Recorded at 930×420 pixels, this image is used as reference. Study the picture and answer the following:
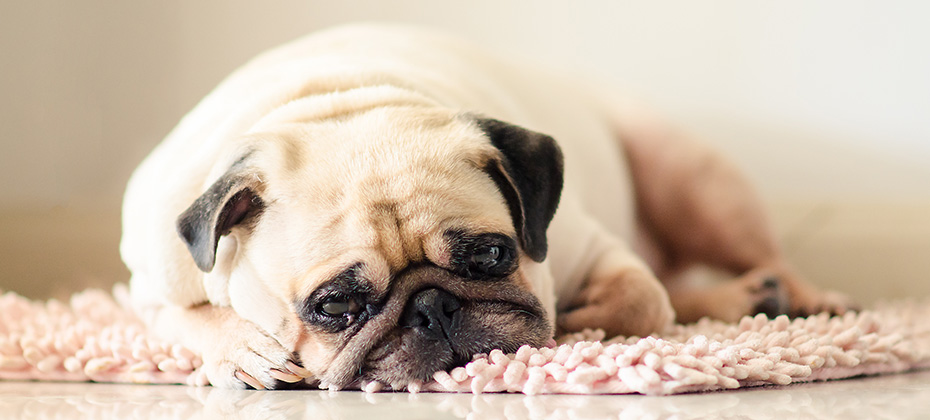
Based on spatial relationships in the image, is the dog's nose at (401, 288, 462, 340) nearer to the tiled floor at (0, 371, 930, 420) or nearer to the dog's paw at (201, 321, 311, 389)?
the tiled floor at (0, 371, 930, 420)

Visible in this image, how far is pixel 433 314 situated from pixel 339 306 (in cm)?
21

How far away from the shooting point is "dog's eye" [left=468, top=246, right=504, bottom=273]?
1.89m

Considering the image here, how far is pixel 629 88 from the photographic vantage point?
457 cm

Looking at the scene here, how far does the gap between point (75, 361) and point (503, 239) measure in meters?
1.16

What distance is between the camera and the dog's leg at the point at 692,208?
3.47m

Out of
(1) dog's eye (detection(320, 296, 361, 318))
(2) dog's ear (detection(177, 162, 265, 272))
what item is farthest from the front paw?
(2) dog's ear (detection(177, 162, 265, 272))

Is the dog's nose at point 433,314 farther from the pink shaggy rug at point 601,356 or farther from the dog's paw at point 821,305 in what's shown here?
the dog's paw at point 821,305

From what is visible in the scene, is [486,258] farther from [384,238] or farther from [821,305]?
[821,305]


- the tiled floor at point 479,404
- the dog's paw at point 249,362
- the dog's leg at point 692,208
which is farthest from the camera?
the dog's leg at point 692,208

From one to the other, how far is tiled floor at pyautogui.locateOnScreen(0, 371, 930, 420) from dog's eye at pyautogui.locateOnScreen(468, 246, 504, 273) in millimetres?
318

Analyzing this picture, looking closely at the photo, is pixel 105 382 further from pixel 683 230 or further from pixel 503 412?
pixel 683 230

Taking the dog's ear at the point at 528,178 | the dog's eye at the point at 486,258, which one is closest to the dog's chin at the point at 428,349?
the dog's eye at the point at 486,258

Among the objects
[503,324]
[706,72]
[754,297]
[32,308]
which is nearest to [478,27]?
[706,72]

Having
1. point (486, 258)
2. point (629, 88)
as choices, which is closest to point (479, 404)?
point (486, 258)
